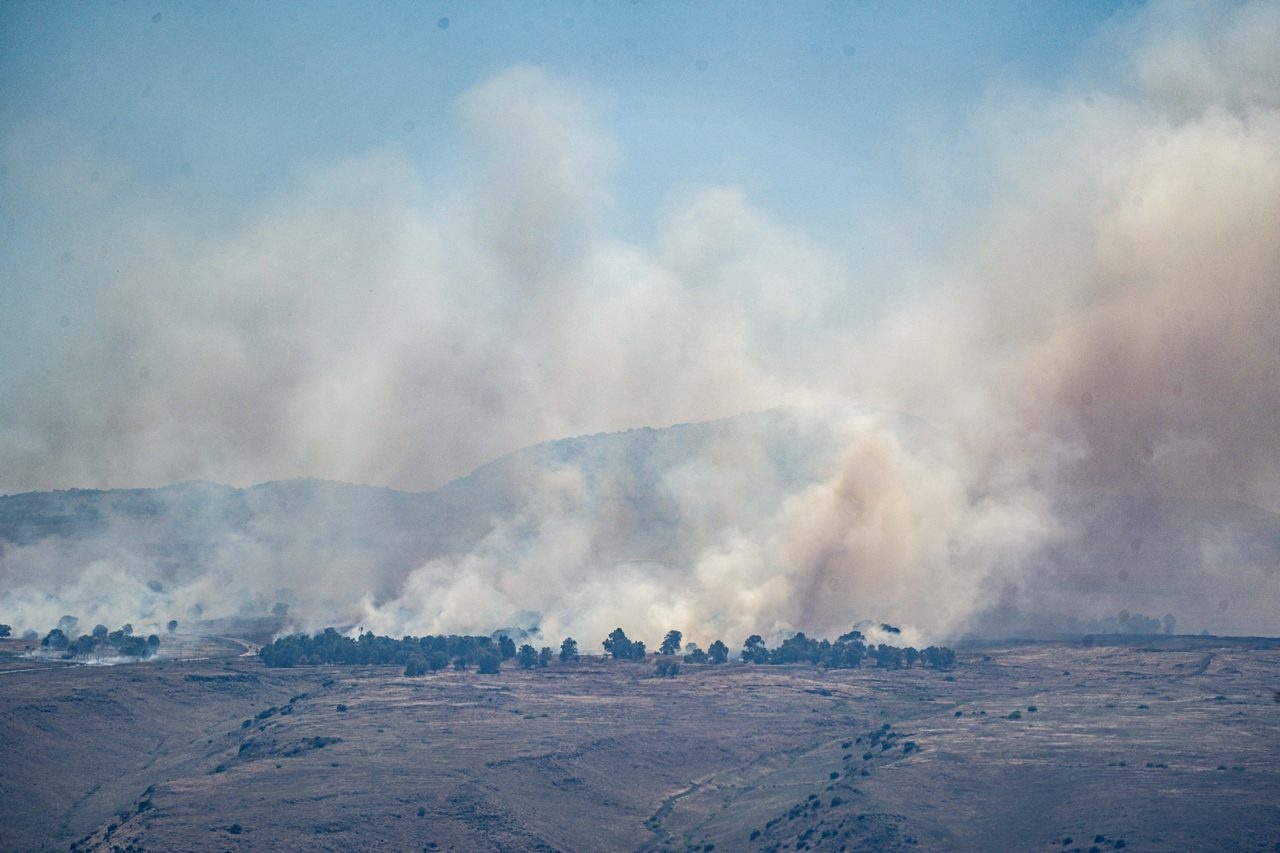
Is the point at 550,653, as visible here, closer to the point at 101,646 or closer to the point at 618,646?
the point at 618,646

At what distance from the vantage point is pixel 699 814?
97.9 metres

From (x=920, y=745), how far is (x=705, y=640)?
74924 millimetres

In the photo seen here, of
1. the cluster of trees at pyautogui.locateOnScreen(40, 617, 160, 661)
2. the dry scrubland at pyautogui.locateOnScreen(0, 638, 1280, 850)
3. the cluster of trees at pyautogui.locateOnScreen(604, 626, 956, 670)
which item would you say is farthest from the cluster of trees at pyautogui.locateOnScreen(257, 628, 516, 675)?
the cluster of trees at pyautogui.locateOnScreen(604, 626, 956, 670)

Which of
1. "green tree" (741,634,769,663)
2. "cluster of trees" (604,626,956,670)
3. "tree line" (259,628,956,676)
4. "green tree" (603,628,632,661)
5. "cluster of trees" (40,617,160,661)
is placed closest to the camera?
"cluster of trees" (40,617,160,661)

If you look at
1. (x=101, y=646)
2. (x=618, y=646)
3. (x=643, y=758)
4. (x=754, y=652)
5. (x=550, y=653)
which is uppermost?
(x=618, y=646)

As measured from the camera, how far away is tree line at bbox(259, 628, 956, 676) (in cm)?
15962

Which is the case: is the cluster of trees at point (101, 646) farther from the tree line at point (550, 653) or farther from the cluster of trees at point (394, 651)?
the tree line at point (550, 653)

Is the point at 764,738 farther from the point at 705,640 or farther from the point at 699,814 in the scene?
the point at 705,640

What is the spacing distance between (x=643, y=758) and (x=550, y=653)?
57.0 meters

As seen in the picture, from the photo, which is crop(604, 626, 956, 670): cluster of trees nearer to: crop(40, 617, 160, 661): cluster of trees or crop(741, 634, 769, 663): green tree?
crop(741, 634, 769, 663): green tree

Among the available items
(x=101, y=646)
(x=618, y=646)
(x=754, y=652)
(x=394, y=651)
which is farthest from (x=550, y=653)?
(x=101, y=646)

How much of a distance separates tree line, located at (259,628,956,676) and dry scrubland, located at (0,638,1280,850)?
23.0 ft

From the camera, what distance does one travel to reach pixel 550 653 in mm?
167750

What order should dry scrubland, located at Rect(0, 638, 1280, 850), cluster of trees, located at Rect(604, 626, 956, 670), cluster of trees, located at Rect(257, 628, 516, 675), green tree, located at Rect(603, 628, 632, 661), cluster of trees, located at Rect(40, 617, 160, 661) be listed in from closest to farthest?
1. dry scrubland, located at Rect(0, 638, 1280, 850)
2. cluster of trees, located at Rect(257, 628, 516, 675)
3. cluster of trees, located at Rect(40, 617, 160, 661)
4. cluster of trees, located at Rect(604, 626, 956, 670)
5. green tree, located at Rect(603, 628, 632, 661)
